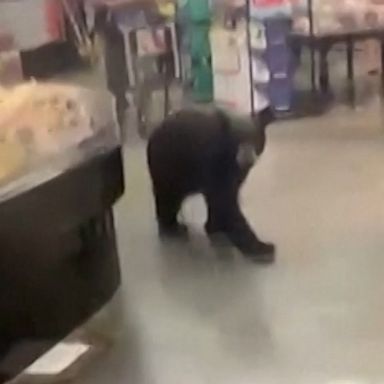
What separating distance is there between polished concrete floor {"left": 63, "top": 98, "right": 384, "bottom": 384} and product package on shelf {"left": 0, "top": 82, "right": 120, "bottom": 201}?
3 centimetres

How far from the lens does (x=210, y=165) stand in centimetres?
86

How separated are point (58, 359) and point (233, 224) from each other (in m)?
0.17

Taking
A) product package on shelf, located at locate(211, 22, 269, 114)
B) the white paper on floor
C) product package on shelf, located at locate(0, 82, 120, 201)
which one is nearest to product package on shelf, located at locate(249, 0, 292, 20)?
product package on shelf, located at locate(211, 22, 269, 114)

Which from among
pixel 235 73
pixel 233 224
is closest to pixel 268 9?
pixel 235 73

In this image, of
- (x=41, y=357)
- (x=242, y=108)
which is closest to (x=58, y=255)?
(x=41, y=357)

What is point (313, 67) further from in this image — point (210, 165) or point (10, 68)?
point (10, 68)

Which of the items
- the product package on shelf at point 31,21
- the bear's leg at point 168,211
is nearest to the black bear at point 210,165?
the bear's leg at point 168,211

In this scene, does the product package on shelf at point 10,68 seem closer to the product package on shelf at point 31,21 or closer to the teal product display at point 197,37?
the product package on shelf at point 31,21

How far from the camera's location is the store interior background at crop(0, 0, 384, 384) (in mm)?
840

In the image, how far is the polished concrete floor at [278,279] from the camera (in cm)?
84

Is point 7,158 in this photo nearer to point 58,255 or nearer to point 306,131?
point 58,255

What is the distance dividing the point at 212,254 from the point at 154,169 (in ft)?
0.28

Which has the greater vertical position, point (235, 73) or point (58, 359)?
point (235, 73)

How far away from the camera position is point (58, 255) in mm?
795
